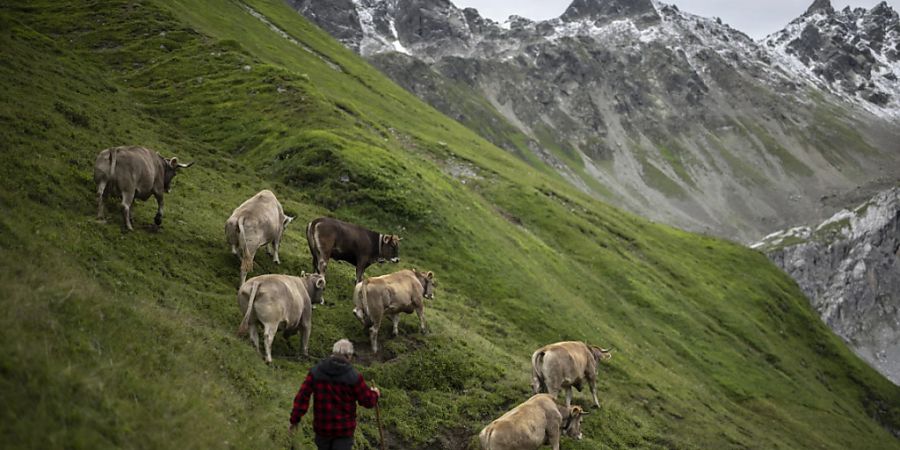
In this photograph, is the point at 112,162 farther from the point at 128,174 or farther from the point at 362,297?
the point at 362,297

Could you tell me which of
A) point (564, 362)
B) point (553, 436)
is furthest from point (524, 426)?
point (564, 362)

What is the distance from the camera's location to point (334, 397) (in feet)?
35.9

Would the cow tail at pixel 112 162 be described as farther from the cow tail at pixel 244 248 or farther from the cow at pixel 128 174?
the cow tail at pixel 244 248

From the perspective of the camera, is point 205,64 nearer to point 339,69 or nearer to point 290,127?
point 290,127

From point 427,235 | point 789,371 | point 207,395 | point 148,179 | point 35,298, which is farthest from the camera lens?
point 789,371

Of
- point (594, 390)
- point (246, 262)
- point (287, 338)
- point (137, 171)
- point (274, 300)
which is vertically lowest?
point (287, 338)

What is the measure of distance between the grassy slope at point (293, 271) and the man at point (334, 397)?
1780 mm

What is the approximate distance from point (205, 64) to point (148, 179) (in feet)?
139

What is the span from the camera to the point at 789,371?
70500 millimetres

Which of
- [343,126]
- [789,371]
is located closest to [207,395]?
[343,126]

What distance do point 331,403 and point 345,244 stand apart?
42.0 feet

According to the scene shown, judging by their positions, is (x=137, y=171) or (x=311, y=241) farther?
(x=311, y=241)

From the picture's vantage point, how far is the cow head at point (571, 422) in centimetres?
1798

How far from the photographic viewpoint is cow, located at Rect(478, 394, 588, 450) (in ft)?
48.9
